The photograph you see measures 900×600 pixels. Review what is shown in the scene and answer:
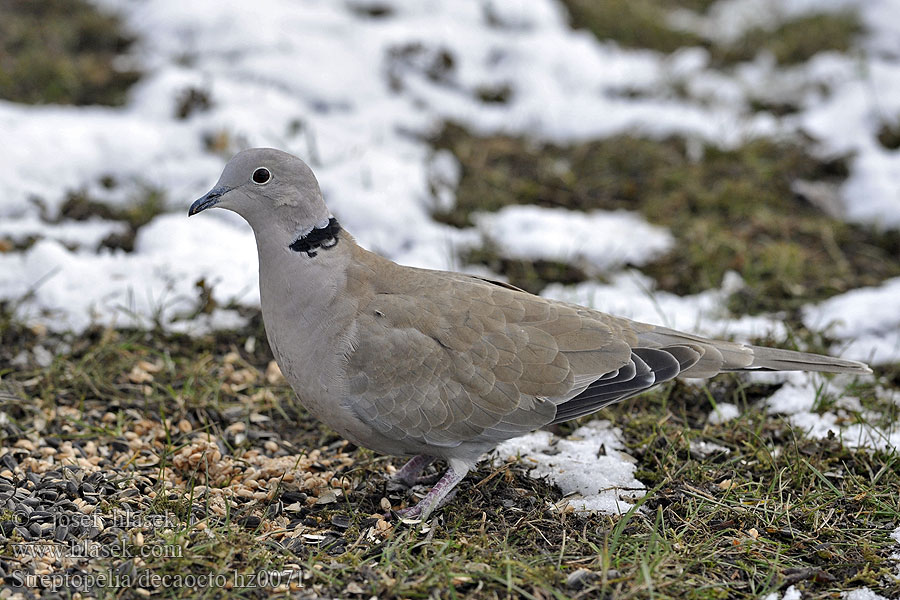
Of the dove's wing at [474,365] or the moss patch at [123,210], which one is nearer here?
the dove's wing at [474,365]

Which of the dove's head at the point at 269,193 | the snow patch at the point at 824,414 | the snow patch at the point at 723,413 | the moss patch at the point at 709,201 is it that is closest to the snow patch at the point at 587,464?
the snow patch at the point at 723,413

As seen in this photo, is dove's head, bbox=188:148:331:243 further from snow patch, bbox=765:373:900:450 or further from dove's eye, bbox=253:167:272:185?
snow patch, bbox=765:373:900:450

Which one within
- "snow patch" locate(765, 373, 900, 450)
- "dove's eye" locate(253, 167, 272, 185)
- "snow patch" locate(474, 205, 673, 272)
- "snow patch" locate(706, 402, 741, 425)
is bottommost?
"snow patch" locate(706, 402, 741, 425)

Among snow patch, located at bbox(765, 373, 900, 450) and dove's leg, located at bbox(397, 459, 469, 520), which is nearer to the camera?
dove's leg, located at bbox(397, 459, 469, 520)

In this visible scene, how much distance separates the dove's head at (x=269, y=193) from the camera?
11.2 ft

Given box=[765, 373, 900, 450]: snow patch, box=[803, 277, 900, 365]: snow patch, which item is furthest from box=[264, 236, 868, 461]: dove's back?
box=[803, 277, 900, 365]: snow patch

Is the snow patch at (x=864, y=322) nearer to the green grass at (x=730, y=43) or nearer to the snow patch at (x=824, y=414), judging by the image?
the snow patch at (x=824, y=414)

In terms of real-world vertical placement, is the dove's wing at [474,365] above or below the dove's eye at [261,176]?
below

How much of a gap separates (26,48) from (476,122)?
10.9 feet

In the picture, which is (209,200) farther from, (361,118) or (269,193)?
(361,118)

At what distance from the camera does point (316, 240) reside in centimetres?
347

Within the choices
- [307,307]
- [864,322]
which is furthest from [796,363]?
[307,307]

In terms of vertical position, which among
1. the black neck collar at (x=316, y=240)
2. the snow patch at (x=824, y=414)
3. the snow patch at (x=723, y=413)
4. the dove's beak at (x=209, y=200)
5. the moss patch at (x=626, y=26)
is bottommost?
the snow patch at (x=723, y=413)

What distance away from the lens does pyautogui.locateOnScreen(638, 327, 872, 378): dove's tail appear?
11.8 ft
